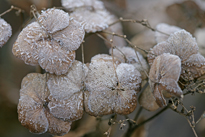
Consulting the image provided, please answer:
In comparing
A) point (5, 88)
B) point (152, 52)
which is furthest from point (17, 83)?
point (152, 52)

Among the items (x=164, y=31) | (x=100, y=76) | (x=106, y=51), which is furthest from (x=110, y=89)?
(x=106, y=51)

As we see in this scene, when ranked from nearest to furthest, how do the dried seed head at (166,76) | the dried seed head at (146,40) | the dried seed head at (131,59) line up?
the dried seed head at (166,76), the dried seed head at (131,59), the dried seed head at (146,40)

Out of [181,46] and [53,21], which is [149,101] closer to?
[181,46]

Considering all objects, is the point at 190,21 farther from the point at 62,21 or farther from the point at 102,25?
the point at 62,21

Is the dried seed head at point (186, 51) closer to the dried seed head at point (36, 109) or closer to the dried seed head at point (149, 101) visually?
the dried seed head at point (149, 101)

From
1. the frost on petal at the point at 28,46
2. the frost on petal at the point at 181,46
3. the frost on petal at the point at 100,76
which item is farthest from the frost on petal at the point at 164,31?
the frost on petal at the point at 28,46

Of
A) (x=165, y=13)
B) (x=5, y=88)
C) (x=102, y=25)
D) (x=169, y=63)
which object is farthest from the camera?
(x=165, y=13)

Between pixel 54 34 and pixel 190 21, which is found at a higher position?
pixel 54 34
